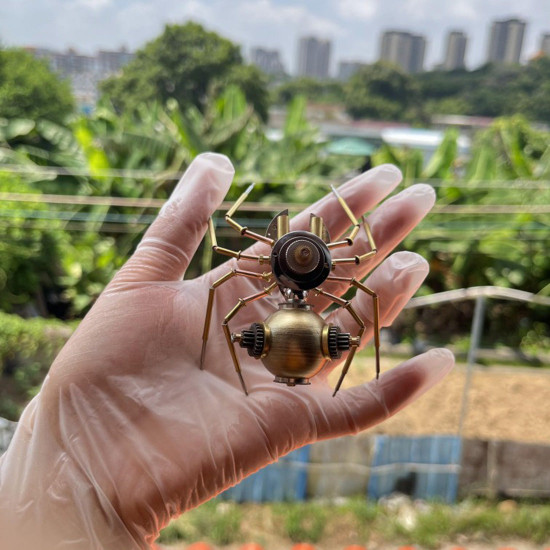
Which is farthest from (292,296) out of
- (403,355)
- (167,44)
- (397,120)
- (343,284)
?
(397,120)

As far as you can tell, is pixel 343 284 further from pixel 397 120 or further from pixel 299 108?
pixel 397 120

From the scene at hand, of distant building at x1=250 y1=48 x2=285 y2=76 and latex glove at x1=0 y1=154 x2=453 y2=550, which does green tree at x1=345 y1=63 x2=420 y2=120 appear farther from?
latex glove at x1=0 y1=154 x2=453 y2=550

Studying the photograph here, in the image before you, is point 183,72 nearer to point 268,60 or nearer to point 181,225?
point 268,60

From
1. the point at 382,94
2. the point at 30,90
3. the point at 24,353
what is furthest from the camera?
the point at 382,94

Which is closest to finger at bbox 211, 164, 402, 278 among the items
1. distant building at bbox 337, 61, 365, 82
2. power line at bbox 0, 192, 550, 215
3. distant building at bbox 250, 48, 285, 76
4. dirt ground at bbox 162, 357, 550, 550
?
power line at bbox 0, 192, 550, 215

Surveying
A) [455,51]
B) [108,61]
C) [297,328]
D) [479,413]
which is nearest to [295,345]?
[297,328]

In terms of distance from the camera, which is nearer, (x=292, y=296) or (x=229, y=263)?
(x=292, y=296)

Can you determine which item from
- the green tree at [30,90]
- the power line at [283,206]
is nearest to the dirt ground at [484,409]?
the power line at [283,206]

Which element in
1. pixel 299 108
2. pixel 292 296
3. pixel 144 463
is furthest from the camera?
pixel 299 108
